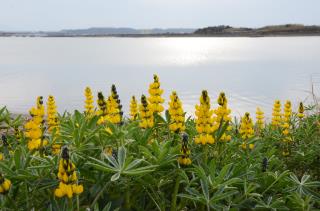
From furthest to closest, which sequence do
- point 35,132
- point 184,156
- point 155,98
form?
point 155,98 < point 35,132 < point 184,156

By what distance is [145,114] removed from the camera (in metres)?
3.17

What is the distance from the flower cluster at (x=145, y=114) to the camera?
313 centimetres

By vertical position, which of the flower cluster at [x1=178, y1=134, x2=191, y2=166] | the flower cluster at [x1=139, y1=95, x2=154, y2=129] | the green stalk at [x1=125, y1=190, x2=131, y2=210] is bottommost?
the green stalk at [x1=125, y1=190, x2=131, y2=210]

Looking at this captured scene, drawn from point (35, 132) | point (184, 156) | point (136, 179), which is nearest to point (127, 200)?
point (136, 179)

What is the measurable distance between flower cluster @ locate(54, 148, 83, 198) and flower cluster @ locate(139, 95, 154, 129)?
1264mm

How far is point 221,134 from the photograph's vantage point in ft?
9.75

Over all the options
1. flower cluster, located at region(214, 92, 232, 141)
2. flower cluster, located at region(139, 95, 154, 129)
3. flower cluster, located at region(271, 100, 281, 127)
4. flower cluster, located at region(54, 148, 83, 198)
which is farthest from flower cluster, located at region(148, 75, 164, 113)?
flower cluster, located at region(271, 100, 281, 127)

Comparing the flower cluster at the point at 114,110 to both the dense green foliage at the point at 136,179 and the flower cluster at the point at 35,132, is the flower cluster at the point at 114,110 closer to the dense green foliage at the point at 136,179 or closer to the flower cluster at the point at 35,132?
the dense green foliage at the point at 136,179

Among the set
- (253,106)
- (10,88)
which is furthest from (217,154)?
(10,88)

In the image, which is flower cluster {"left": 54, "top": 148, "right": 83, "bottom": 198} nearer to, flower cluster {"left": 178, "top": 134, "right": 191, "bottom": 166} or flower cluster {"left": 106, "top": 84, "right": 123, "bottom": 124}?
flower cluster {"left": 178, "top": 134, "right": 191, "bottom": 166}

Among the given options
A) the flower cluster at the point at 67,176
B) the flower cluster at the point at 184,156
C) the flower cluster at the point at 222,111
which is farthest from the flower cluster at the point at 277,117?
the flower cluster at the point at 67,176

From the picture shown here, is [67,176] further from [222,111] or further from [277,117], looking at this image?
[277,117]

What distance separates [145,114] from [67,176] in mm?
1362

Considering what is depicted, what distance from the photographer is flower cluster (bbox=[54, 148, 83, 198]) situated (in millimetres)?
1815
